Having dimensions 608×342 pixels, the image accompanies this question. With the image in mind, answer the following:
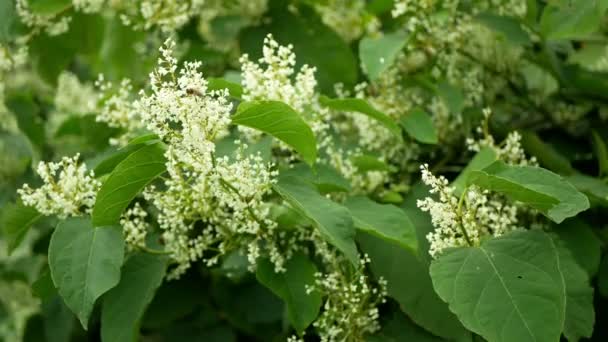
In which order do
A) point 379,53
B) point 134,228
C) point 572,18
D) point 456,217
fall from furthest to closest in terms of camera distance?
1. point 379,53
2. point 572,18
3. point 134,228
4. point 456,217

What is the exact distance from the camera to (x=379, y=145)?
2629 millimetres

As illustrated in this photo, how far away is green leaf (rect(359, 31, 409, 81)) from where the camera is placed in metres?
2.45

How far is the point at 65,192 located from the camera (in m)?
2.08

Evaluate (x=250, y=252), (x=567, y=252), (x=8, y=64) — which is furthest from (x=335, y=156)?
(x=8, y=64)

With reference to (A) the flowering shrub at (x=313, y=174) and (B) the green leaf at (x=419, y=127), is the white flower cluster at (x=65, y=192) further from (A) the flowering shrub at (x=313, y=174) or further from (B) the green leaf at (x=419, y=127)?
(B) the green leaf at (x=419, y=127)

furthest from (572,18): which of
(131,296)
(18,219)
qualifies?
(18,219)

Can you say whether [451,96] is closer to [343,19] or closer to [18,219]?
[343,19]

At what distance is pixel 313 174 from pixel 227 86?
0.32 m

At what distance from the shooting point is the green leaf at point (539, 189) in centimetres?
181

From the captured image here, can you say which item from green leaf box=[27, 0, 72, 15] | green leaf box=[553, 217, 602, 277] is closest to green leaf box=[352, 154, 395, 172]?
green leaf box=[553, 217, 602, 277]

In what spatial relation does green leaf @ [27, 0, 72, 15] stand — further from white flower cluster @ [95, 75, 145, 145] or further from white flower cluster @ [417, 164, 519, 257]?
white flower cluster @ [417, 164, 519, 257]

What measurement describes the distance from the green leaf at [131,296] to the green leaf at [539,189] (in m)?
0.87

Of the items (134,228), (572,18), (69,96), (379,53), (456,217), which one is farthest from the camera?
(69,96)

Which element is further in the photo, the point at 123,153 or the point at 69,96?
the point at 69,96
